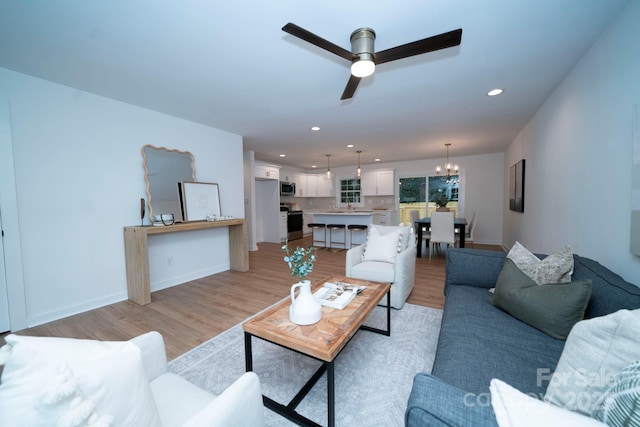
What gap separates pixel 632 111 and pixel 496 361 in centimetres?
173

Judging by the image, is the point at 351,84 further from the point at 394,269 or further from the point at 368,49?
the point at 394,269

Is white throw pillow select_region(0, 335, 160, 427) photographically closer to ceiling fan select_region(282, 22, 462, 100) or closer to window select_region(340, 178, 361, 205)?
ceiling fan select_region(282, 22, 462, 100)

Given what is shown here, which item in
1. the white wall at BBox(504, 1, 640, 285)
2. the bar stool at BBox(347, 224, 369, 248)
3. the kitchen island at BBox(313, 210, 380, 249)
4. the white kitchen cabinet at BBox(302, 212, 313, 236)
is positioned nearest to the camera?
the white wall at BBox(504, 1, 640, 285)

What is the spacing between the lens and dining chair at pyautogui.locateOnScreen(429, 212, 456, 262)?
14.9 feet

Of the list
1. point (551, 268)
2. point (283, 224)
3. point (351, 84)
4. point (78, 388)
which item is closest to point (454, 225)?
point (551, 268)

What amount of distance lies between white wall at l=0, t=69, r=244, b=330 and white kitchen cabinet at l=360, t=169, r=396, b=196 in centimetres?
568

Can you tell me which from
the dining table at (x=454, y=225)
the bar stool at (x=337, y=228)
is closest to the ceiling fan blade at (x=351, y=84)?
the dining table at (x=454, y=225)

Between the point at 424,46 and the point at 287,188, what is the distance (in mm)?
6391

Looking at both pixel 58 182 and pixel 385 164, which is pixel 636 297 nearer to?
pixel 58 182

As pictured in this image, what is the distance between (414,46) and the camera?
5.10 ft

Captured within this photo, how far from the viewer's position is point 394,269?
2.61 m

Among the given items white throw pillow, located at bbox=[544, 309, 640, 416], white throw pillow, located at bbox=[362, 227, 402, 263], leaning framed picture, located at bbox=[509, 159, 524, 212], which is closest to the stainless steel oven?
white throw pillow, located at bbox=[362, 227, 402, 263]

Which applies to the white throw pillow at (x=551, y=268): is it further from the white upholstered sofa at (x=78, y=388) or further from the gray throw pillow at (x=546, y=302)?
the white upholstered sofa at (x=78, y=388)

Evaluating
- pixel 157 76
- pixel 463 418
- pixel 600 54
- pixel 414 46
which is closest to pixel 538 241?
pixel 600 54
